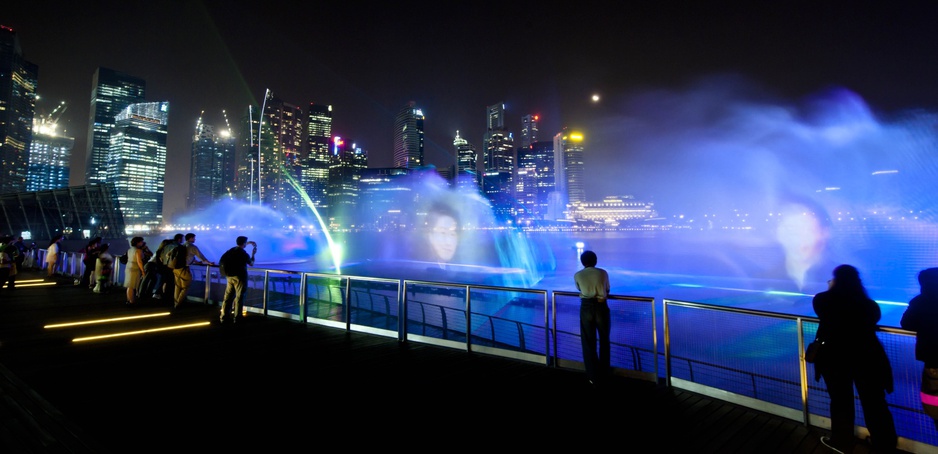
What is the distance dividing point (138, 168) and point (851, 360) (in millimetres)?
199311

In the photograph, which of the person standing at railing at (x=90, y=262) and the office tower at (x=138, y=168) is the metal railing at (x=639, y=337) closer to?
the person standing at railing at (x=90, y=262)

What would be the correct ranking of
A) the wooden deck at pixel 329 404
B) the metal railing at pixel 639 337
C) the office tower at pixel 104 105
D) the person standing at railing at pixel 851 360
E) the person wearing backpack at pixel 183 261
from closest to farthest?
the person standing at railing at pixel 851 360, the wooden deck at pixel 329 404, the metal railing at pixel 639 337, the person wearing backpack at pixel 183 261, the office tower at pixel 104 105

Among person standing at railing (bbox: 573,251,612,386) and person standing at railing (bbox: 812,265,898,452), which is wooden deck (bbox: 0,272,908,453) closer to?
person standing at railing (bbox: 573,251,612,386)

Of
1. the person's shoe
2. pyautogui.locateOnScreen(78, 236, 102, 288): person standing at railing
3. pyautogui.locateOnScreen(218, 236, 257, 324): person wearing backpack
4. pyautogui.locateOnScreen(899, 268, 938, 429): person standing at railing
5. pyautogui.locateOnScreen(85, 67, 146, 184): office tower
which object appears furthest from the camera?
pyautogui.locateOnScreen(85, 67, 146, 184): office tower

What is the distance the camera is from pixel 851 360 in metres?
3.83

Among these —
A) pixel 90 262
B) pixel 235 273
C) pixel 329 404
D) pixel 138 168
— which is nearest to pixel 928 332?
pixel 329 404

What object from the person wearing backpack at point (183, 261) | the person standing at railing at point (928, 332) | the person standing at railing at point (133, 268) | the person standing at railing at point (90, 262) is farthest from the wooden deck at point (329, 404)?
the person standing at railing at point (90, 262)

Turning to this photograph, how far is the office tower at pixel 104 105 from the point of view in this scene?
569 ft

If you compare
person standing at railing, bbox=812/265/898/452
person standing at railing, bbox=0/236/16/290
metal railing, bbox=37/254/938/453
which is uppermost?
person standing at railing, bbox=0/236/16/290

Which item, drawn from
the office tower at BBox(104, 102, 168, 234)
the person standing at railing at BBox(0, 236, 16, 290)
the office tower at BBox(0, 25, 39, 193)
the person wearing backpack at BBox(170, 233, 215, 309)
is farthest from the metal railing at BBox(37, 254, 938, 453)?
the office tower at BBox(0, 25, 39, 193)

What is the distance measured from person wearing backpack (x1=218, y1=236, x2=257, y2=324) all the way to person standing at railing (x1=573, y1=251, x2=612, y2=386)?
7.65m

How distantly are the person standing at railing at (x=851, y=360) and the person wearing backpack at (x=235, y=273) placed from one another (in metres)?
10.2

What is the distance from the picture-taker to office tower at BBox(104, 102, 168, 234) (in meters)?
150

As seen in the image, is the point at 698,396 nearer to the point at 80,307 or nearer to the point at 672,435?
the point at 672,435
